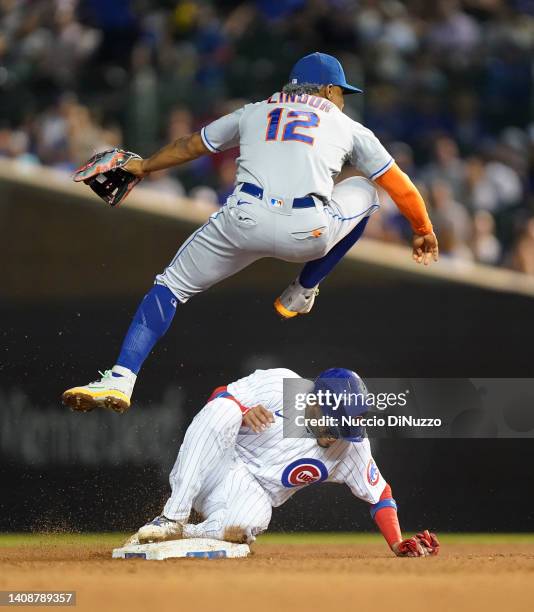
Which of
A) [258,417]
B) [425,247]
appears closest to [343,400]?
[258,417]

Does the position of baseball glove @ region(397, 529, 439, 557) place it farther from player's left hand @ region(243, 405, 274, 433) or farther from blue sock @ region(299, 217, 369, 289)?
blue sock @ region(299, 217, 369, 289)

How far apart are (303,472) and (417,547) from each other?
688 mm

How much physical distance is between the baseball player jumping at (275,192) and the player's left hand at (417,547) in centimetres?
142

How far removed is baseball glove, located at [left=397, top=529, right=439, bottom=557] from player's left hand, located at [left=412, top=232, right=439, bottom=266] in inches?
55.8

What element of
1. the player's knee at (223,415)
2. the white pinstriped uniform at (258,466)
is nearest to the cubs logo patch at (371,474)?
the white pinstriped uniform at (258,466)

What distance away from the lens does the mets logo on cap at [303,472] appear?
650cm

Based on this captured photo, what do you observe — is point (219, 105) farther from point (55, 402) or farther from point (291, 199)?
point (291, 199)

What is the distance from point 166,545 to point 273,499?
794 millimetres

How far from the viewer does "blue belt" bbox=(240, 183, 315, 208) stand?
231 inches

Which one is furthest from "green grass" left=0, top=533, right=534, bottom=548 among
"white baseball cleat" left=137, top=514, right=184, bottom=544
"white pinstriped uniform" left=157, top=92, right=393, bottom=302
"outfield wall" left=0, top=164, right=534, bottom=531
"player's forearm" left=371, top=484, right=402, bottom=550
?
"white pinstriped uniform" left=157, top=92, right=393, bottom=302

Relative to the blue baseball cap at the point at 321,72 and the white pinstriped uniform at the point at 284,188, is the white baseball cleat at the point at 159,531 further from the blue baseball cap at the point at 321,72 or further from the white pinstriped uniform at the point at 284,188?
the blue baseball cap at the point at 321,72

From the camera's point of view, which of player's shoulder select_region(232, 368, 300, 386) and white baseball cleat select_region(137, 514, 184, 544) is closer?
white baseball cleat select_region(137, 514, 184, 544)

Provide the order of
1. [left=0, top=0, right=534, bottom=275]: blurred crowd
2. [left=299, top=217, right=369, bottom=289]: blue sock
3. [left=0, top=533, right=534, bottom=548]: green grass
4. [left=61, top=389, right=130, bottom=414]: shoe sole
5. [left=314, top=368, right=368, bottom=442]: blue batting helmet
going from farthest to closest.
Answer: [left=0, top=0, right=534, bottom=275]: blurred crowd, [left=0, top=533, right=534, bottom=548]: green grass, [left=299, top=217, right=369, bottom=289]: blue sock, [left=314, top=368, right=368, bottom=442]: blue batting helmet, [left=61, top=389, right=130, bottom=414]: shoe sole

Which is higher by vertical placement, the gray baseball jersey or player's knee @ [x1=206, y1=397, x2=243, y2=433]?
the gray baseball jersey
